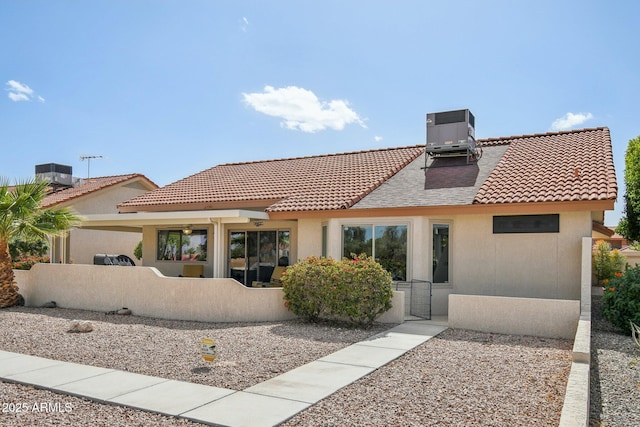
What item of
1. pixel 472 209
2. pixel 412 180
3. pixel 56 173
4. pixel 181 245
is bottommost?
pixel 181 245

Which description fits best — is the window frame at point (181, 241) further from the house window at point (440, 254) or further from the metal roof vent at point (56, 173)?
the metal roof vent at point (56, 173)

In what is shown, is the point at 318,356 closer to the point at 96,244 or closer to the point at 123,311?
the point at 123,311

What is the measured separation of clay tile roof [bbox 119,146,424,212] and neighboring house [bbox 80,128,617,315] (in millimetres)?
82

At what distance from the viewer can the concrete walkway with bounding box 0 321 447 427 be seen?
598 cm

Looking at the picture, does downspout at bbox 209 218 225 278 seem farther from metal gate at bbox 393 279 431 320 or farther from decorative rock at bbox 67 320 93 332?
metal gate at bbox 393 279 431 320

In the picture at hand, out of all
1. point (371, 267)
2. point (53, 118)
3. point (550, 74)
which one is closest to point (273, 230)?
point (371, 267)

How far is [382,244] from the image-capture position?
14.7m

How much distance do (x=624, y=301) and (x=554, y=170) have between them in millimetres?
5136

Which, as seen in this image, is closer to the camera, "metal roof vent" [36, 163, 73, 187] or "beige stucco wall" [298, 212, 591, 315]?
"beige stucco wall" [298, 212, 591, 315]

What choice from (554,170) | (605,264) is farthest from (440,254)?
(605,264)

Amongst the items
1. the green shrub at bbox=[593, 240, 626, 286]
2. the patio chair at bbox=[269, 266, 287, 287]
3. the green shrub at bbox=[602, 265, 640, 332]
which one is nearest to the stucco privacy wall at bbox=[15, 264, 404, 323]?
the patio chair at bbox=[269, 266, 287, 287]

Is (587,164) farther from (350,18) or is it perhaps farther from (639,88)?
(350,18)

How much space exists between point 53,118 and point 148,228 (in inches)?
214

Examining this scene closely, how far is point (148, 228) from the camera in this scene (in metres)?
20.8
